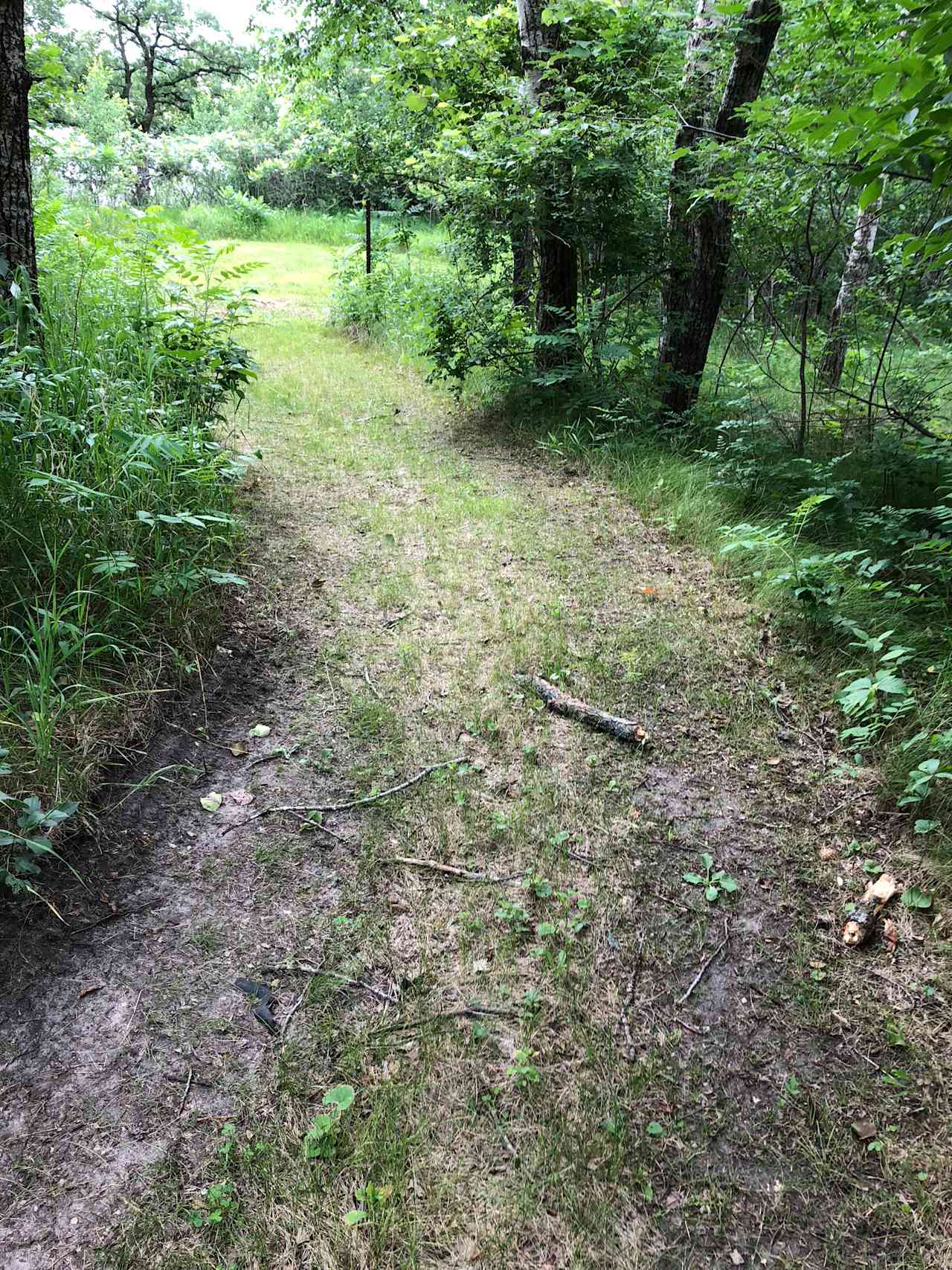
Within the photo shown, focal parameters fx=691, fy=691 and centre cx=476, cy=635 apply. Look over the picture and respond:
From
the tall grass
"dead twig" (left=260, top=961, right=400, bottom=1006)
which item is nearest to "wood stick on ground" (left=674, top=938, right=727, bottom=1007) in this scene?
"dead twig" (left=260, top=961, right=400, bottom=1006)

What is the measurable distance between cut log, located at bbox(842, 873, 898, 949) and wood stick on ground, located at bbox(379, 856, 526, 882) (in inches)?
40.6

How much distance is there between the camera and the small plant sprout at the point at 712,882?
89.4 inches

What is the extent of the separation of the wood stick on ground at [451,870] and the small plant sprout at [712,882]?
22.5 inches

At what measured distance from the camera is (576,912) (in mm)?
2191

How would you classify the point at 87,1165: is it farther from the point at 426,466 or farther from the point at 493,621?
the point at 426,466

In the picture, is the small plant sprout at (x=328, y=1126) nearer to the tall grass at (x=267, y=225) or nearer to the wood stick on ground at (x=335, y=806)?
the wood stick on ground at (x=335, y=806)

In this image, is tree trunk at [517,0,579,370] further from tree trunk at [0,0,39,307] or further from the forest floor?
the forest floor

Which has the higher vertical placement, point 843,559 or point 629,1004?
point 843,559

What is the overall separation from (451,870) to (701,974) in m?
0.83

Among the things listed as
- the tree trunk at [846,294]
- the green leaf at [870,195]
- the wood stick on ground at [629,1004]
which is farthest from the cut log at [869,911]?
the tree trunk at [846,294]

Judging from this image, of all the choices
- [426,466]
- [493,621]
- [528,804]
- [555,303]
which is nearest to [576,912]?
[528,804]

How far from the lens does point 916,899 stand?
2229 mm

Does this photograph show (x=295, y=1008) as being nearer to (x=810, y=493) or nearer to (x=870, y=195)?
(x=870, y=195)

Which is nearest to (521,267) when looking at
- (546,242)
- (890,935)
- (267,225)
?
(546,242)
